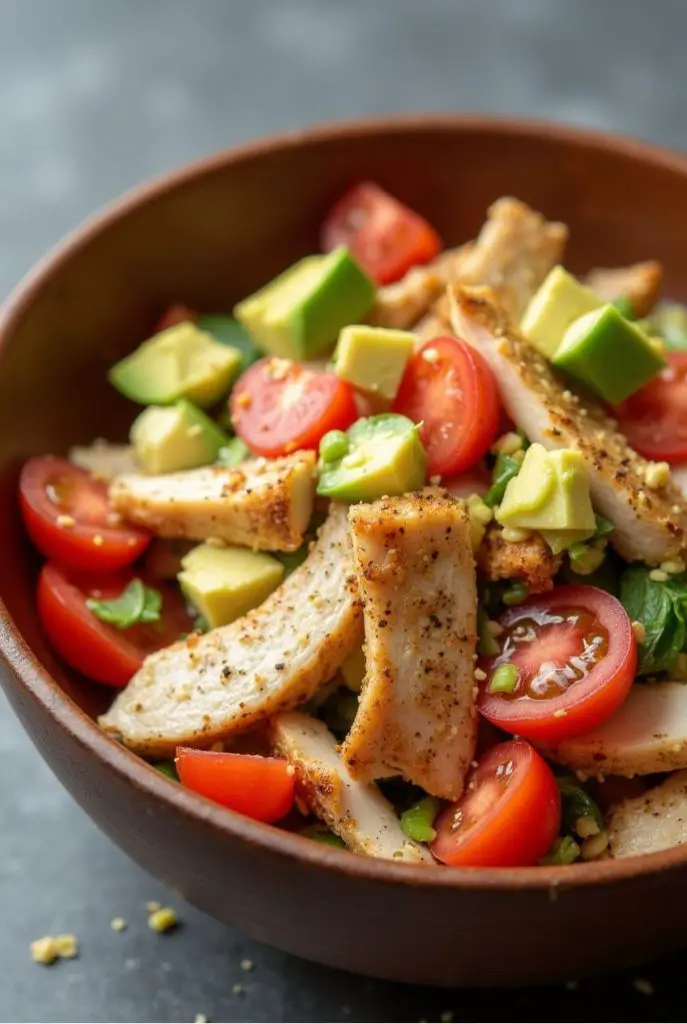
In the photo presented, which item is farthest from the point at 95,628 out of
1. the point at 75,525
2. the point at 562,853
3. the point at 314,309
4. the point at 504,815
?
the point at 562,853

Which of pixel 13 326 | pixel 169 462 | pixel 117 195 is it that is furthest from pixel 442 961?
pixel 117 195

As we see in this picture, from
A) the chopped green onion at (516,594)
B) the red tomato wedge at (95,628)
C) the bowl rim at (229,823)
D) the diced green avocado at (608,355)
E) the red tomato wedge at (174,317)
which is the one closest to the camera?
the bowl rim at (229,823)

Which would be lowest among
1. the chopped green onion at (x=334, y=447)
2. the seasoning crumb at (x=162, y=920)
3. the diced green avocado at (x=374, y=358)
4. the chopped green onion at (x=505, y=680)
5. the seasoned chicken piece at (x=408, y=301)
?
the seasoning crumb at (x=162, y=920)

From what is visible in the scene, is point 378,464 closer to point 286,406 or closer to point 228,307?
point 286,406

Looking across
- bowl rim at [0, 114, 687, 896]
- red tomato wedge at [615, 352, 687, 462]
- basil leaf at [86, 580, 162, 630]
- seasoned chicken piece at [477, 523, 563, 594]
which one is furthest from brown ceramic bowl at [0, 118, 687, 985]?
red tomato wedge at [615, 352, 687, 462]

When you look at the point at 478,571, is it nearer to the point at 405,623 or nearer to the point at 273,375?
the point at 405,623

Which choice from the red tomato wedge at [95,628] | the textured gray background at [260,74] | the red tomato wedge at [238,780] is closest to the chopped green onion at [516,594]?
the red tomato wedge at [238,780]

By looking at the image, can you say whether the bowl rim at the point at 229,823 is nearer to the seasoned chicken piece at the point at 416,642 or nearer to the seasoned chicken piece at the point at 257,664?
the seasoned chicken piece at the point at 257,664
